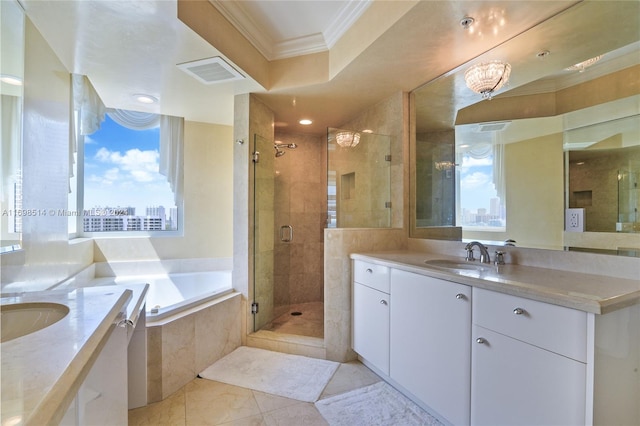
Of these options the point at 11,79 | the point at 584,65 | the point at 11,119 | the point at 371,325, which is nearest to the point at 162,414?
the point at 371,325

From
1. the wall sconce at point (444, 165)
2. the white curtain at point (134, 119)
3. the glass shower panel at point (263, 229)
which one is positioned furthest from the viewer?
the white curtain at point (134, 119)

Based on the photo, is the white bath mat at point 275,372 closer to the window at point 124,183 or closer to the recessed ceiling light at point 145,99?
the window at point 124,183

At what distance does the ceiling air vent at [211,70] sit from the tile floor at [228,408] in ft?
7.79

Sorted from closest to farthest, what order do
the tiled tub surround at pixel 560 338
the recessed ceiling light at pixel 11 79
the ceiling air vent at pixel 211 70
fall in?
the tiled tub surround at pixel 560 338 → the recessed ceiling light at pixel 11 79 → the ceiling air vent at pixel 211 70

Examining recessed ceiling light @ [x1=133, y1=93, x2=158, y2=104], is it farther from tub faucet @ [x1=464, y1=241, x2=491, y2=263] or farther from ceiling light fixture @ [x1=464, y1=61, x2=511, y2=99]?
tub faucet @ [x1=464, y1=241, x2=491, y2=263]

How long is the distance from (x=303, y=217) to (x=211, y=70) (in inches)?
84.2

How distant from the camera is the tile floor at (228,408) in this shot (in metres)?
1.69

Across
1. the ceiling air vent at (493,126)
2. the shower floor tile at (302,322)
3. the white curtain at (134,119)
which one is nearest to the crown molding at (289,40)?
the ceiling air vent at (493,126)

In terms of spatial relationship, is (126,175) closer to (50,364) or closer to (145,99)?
(145,99)

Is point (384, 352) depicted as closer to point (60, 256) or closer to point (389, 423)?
point (389, 423)

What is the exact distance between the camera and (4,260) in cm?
144

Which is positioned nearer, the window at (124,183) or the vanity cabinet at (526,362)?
the vanity cabinet at (526,362)

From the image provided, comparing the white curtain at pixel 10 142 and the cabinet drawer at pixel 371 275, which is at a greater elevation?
the white curtain at pixel 10 142

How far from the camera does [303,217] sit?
3.88 m
